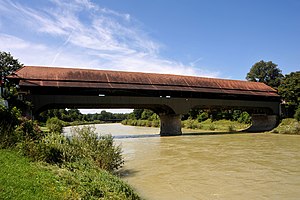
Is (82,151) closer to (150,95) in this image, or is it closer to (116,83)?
(116,83)

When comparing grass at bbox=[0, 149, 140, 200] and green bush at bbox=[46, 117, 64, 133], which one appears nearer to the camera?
grass at bbox=[0, 149, 140, 200]

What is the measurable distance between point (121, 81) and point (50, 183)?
19.0 metres

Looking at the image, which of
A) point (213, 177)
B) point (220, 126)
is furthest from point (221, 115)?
point (213, 177)

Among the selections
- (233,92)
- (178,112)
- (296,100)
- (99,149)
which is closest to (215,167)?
(99,149)

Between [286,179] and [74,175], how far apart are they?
19.9ft

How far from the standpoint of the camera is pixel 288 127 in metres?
28.2

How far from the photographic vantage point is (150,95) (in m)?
25.0

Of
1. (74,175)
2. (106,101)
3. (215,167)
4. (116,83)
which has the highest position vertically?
(116,83)

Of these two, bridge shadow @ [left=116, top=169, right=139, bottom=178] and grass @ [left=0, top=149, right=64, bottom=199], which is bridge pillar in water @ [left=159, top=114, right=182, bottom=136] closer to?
bridge shadow @ [left=116, top=169, right=139, bottom=178]

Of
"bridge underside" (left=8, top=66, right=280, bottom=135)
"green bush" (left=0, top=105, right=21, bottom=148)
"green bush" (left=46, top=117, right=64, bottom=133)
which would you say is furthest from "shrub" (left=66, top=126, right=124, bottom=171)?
"bridge underside" (left=8, top=66, right=280, bottom=135)

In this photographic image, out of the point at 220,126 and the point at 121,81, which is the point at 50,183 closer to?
the point at 121,81

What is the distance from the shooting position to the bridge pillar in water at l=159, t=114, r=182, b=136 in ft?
86.0

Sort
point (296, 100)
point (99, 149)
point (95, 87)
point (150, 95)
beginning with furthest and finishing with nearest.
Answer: point (296, 100), point (150, 95), point (95, 87), point (99, 149)

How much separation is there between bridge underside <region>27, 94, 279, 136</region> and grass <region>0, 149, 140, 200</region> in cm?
1503
